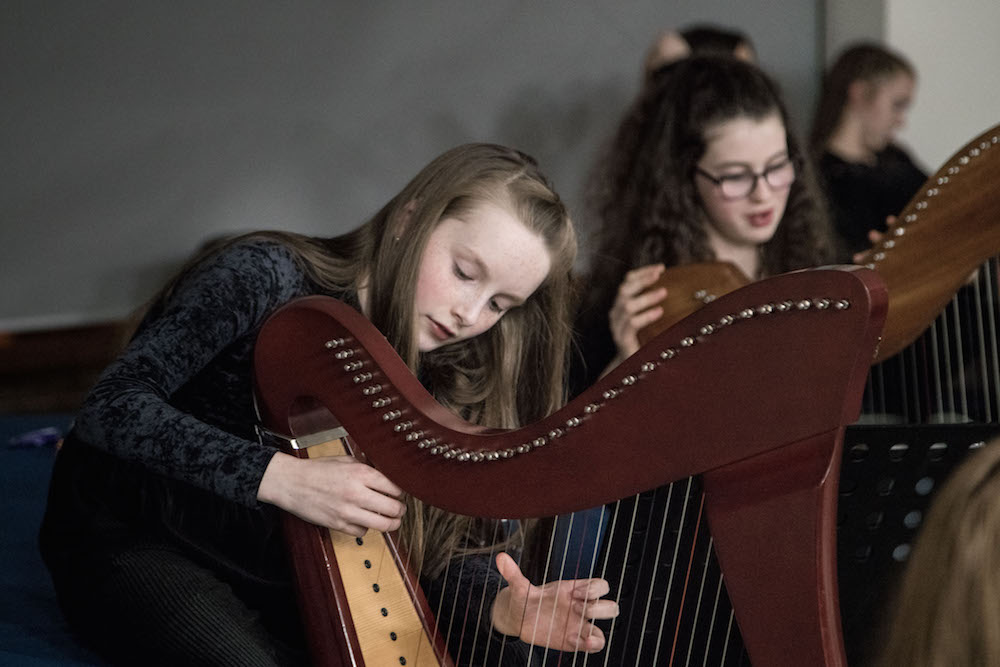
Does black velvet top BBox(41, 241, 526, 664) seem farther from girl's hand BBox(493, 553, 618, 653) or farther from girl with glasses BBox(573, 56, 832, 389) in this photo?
girl with glasses BBox(573, 56, 832, 389)

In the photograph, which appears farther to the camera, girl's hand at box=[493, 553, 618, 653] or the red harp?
girl's hand at box=[493, 553, 618, 653]

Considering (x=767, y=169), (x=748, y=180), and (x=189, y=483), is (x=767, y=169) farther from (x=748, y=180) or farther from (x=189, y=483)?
(x=189, y=483)

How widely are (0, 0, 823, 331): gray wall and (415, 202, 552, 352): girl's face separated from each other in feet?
8.30

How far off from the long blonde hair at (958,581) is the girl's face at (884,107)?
108 inches

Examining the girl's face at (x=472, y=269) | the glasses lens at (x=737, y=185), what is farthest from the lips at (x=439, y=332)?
the glasses lens at (x=737, y=185)

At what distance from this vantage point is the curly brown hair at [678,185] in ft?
5.79

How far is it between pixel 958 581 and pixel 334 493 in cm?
57

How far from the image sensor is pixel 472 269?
3.99 feet

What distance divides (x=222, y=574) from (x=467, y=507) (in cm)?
48

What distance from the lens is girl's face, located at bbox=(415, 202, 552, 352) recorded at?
3.98 ft

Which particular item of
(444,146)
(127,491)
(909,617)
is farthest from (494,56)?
(909,617)

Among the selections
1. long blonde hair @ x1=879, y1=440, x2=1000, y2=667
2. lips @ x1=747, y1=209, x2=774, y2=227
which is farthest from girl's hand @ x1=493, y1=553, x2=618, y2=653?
lips @ x1=747, y1=209, x2=774, y2=227

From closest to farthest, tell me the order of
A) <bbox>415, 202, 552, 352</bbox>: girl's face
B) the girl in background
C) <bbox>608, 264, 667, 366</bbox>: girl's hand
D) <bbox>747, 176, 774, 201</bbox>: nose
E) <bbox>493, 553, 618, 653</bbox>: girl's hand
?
<bbox>493, 553, 618, 653</bbox>: girl's hand < <bbox>415, 202, 552, 352</bbox>: girl's face < <bbox>608, 264, 667, 366</bbox>: girl's hand < <bbox>747, 176, 774, 201</bbox>: nose < the girl in background

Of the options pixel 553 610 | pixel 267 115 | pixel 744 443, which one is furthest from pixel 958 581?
pixel 267 115
